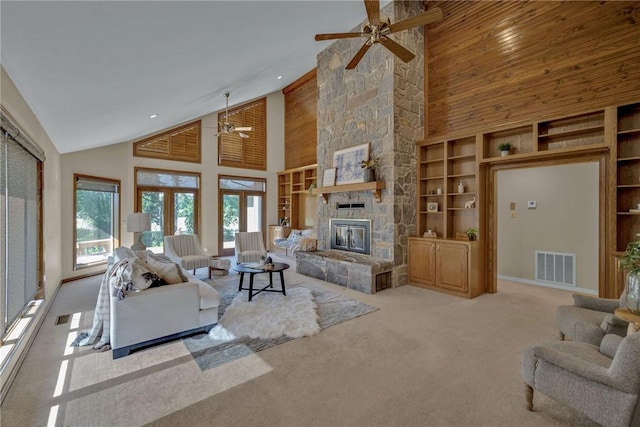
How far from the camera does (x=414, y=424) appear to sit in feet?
6.23

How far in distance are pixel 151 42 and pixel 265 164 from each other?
7.32 meters

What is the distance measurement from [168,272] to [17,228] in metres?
1.47

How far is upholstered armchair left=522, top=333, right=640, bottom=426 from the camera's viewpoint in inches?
60.3

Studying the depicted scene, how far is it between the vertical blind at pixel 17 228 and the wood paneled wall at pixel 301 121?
252 inches

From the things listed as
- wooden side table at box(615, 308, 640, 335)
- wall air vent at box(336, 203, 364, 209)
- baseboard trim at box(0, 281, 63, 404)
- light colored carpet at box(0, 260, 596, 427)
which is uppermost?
wall air vent at box(336, 203, 364, 209)

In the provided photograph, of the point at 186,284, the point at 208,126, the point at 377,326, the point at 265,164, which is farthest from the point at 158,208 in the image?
the point at 377,326

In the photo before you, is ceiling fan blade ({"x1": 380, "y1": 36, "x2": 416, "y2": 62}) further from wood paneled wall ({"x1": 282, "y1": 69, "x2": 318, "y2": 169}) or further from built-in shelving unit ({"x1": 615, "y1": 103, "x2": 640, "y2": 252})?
wood paneled wall ({"x1": 282, "y1": 69, "x2": 318, "y2": 169})

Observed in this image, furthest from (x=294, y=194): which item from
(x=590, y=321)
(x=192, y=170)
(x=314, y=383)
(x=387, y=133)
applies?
(x=590, y=321)

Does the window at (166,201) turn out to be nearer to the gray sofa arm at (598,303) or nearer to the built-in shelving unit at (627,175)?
the gray sofa arm at (598,303)

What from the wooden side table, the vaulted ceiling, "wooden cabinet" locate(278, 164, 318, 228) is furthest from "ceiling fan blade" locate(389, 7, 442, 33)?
"wooden cabinet" locate(278, 164, 318, 228)

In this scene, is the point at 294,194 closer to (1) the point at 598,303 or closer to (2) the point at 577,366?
(1) the point at 598,303

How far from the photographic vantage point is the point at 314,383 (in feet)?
7.66

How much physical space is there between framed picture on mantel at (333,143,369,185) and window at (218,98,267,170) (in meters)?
3.85

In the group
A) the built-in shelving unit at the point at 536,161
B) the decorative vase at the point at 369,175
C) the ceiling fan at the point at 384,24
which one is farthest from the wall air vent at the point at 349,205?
the ceiling fan at the point at 384,24
